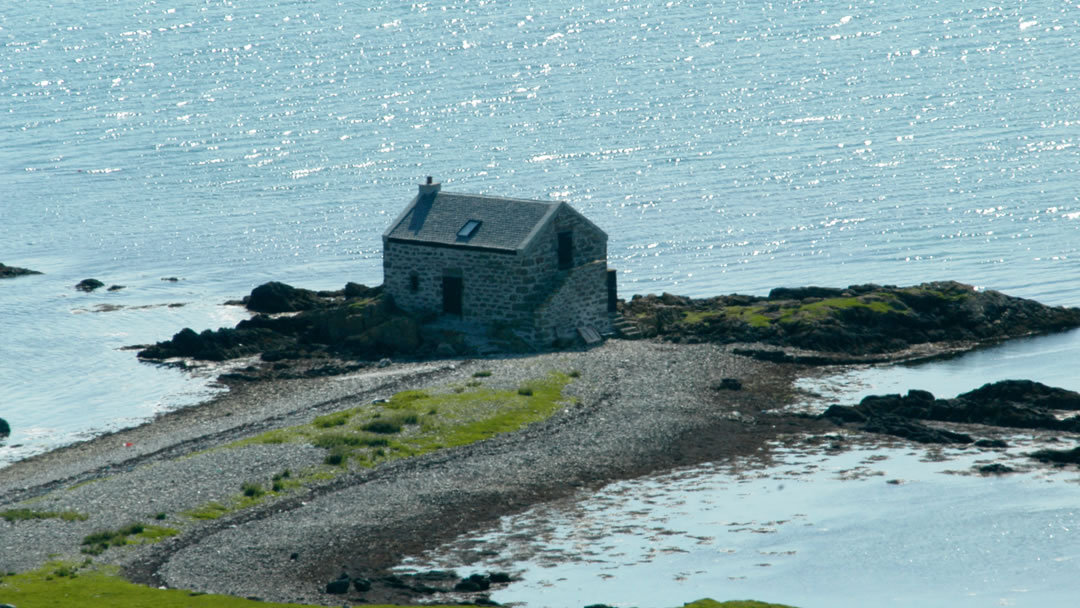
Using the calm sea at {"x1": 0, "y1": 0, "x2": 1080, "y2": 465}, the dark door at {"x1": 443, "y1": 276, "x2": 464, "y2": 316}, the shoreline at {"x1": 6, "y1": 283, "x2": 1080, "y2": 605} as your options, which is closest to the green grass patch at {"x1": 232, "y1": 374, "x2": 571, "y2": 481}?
the shoreline at {"x1": 6, "y1": 283, "x2": 1080, "y2": 605}

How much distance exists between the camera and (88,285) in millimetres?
A: 72750

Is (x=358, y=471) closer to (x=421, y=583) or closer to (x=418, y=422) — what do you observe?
(x=418, y=422)

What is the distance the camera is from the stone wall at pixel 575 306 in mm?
55094

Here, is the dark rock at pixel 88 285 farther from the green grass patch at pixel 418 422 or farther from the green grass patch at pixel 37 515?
the green grass patch at pixel 37 515

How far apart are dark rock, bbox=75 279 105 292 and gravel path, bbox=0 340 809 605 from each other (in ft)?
70.9

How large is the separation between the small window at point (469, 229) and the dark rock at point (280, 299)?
1005 cm

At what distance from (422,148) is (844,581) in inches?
2890

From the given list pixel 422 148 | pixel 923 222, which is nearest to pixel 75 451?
pixel 923 222

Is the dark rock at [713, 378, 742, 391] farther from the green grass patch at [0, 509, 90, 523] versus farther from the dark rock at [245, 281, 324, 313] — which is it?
the green grass patch at [0, 509, 90, 523]

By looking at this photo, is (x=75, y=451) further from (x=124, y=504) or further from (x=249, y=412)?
(x=124, y=504)

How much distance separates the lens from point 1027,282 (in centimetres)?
6919

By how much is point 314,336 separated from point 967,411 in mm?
23424

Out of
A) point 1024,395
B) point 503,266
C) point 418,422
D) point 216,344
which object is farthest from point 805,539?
point 216,344

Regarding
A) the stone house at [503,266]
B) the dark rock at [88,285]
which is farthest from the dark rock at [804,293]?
the dark rock at [88,285]
